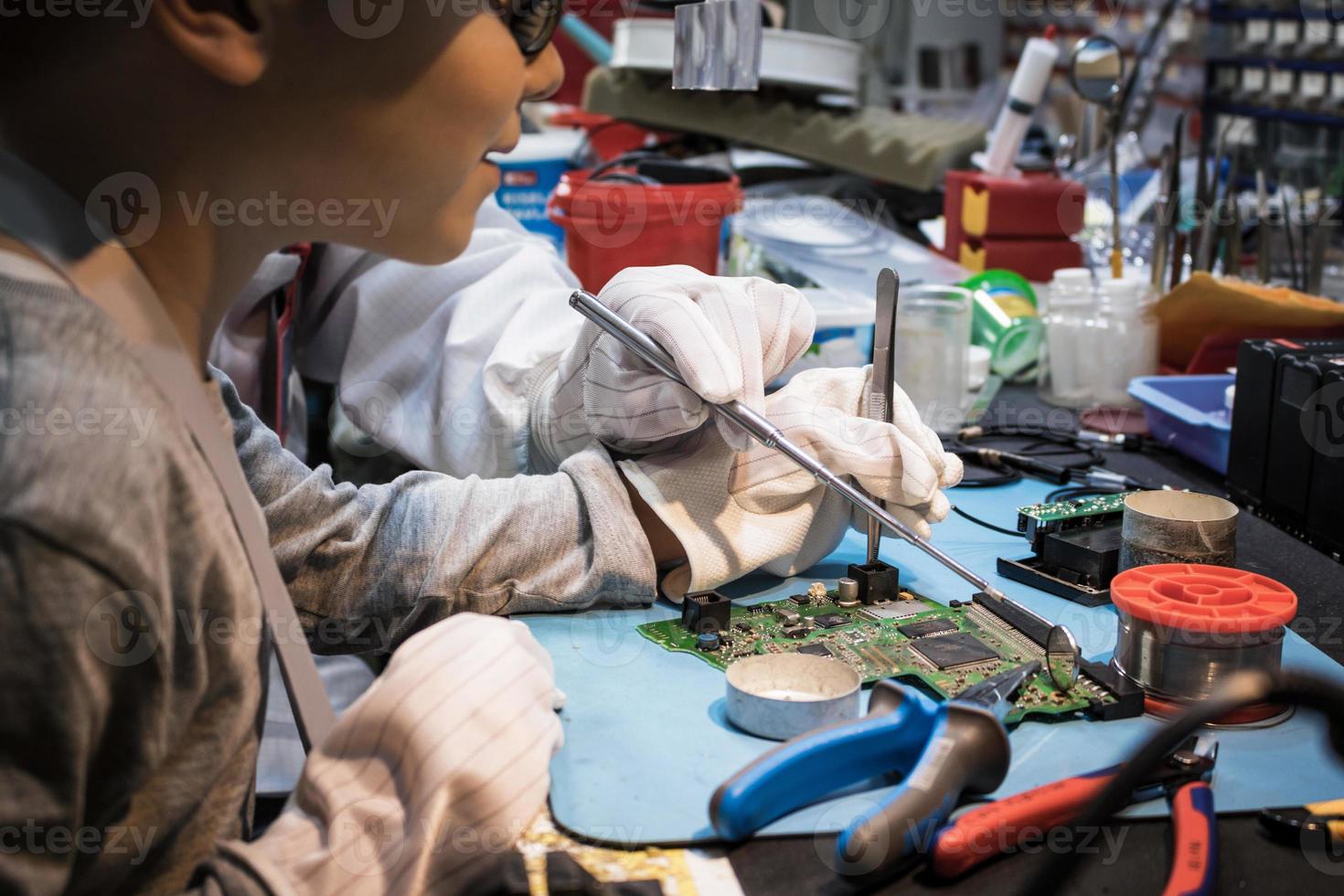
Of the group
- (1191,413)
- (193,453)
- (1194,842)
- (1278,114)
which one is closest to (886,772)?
(1194,842)

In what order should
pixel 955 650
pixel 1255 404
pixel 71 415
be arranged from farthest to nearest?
pixel 1255 404 → pixel 955 650 → pixel 71 415

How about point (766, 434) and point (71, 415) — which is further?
point (766, 434)

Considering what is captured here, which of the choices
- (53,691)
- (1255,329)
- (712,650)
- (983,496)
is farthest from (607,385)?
(1255,329)

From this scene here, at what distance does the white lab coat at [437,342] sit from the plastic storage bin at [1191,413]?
674 millimetres

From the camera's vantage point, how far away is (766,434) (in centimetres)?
88

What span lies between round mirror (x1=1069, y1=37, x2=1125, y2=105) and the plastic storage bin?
0.72m

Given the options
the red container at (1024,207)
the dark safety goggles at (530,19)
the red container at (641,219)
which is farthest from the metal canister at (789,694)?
the red container at (1024,207)

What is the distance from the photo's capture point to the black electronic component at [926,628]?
0.86m

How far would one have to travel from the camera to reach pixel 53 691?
19.4 inches

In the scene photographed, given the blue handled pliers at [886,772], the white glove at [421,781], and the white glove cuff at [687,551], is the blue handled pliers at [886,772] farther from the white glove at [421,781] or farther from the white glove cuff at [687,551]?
the white glove cuff at [687,551]

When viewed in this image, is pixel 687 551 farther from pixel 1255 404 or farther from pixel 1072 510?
pixel 1255 404

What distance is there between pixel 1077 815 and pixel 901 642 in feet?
0.73

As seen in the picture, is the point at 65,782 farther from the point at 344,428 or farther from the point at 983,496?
the point at 344,428

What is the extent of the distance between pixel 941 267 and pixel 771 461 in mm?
1207
